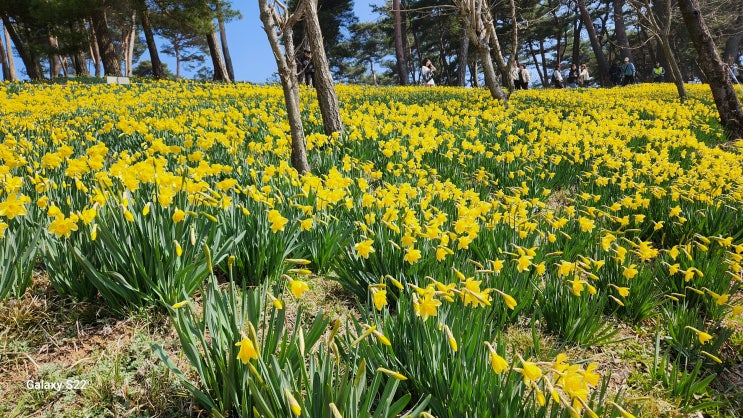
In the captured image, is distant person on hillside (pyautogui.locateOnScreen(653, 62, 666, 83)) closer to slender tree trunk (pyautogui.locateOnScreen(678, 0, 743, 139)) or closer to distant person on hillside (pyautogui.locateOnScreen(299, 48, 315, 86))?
slender tree trunk (pyautogui.locateOnScreen(678, 0, 743, 139))

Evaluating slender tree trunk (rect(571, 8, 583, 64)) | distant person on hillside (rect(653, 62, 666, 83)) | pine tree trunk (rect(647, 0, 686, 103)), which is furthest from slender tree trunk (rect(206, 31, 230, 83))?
slender tree trunk (rect(571, 8, 583, 64))

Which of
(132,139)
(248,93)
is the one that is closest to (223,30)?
(248,93)

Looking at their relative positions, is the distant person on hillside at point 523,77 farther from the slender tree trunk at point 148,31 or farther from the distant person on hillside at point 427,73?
the slender tree trunk at point 148,31

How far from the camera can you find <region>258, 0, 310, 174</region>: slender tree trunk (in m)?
3.90

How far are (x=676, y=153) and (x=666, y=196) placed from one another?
237cm

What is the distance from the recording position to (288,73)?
4066 millimetres

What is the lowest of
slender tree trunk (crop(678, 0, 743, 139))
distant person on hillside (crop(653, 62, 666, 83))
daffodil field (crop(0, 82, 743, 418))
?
daffodil field (crop(0, 82, 743, 418))

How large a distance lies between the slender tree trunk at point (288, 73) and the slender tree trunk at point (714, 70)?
7246 mm

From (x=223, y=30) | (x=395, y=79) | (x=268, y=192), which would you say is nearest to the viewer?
(x=268, y=192)

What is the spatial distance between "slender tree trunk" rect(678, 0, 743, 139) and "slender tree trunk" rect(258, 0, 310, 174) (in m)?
7.25

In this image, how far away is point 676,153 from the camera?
18.5 feet

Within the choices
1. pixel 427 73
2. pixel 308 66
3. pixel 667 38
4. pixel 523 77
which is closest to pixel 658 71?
pixel 523 77

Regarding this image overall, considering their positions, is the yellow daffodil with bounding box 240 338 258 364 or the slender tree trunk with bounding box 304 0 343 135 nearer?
the yellow daffodil with bounding box 240 338 258 364

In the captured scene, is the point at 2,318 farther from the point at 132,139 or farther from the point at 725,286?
the point at 725,286
